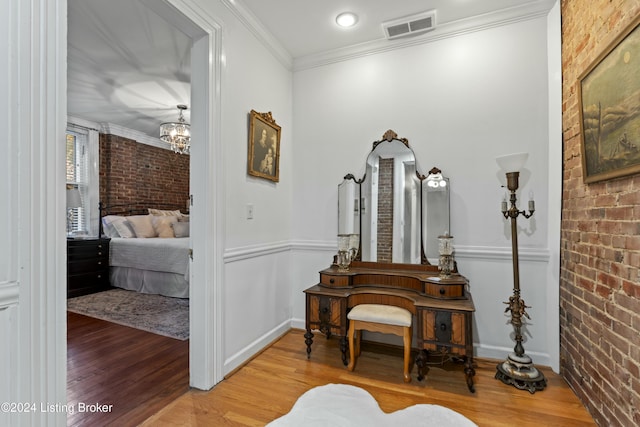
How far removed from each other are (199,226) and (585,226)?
2.39 m

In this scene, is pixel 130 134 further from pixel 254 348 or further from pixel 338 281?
pixel 338 281

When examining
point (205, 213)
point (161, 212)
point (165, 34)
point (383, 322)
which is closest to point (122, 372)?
point (205, 213)

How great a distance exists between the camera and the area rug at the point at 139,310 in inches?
122

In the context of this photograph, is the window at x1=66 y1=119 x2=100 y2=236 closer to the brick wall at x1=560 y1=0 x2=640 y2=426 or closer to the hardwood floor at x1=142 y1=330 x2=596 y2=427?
the hardwood floor at x1=142 y1=330 x2=596 y2=427

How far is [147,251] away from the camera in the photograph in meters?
4.28

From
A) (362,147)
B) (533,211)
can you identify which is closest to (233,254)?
(362,147)

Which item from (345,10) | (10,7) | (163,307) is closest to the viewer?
(10,7)

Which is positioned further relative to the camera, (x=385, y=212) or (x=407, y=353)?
(x=385, y=212)

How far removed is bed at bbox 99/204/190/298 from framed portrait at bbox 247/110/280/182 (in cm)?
159

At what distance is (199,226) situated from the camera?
205 centimetres

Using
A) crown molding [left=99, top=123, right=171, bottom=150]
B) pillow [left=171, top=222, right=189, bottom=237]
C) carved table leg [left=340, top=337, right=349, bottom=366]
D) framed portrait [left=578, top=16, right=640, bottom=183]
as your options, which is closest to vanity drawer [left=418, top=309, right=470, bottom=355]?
carved table leg [left=340, top=337, right=349, bottom=366]

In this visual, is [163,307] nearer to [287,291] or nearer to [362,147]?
[287,291]

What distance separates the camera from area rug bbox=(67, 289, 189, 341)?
3.09 meters

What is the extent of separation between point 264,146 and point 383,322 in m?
1.67
